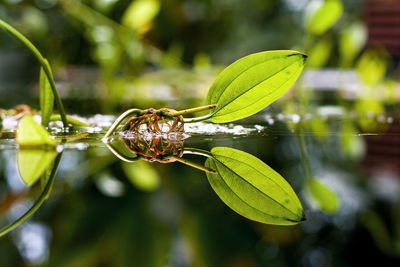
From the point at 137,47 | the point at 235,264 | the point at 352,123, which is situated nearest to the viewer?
the point at 235,264

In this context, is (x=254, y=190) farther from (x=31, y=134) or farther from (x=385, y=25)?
(x=385, y=25)

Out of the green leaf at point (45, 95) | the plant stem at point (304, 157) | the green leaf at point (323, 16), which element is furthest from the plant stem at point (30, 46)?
the green leaf at point (323, 16)

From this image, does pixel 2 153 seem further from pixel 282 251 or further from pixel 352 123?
pixel 352 123

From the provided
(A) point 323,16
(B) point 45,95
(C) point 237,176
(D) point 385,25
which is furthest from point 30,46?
(D) point 385,25

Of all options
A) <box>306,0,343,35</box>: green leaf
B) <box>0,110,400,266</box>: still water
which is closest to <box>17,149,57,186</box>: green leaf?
<box>0,110,400,266</box>: still water

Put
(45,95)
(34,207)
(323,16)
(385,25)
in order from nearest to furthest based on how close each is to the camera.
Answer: (34,207)
(45,95)
(323,16)
(385,25)

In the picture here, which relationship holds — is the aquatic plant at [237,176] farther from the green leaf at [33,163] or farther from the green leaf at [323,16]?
the green leaf at [323,16]

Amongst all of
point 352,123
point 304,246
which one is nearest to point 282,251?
point 304,246
